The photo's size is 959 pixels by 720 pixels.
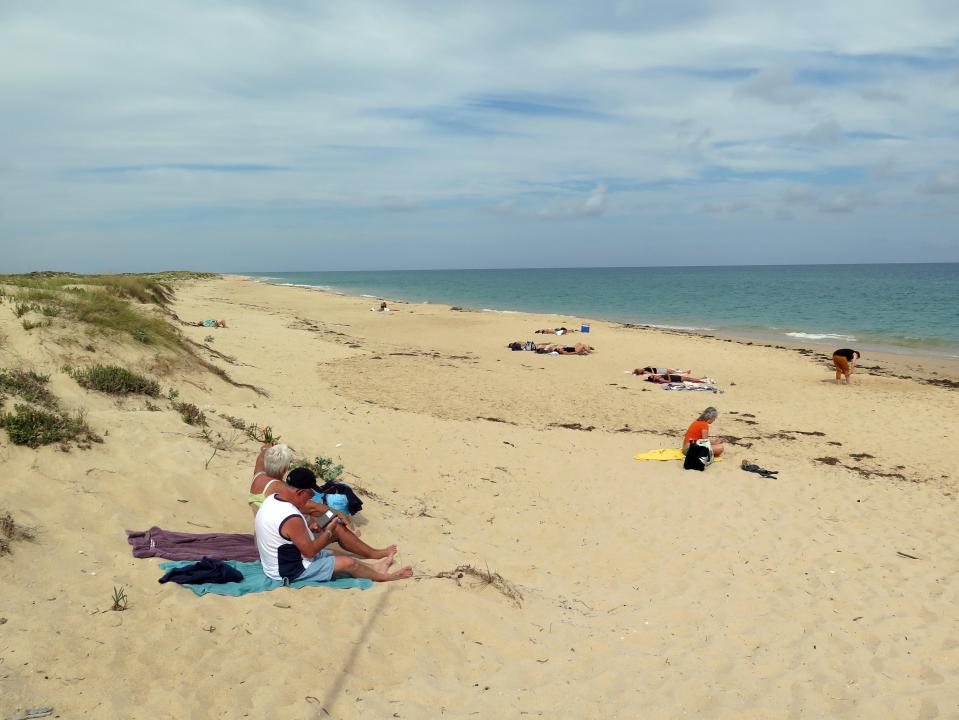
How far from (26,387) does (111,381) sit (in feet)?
4.38

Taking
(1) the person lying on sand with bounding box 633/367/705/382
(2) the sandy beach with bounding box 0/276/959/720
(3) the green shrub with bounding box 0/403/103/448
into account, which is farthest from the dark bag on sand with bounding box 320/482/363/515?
(1) the person lying on sand with bounding box 633/367/705/382

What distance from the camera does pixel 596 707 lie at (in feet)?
13.4

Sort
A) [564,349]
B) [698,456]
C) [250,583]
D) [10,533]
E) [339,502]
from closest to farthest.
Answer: [10,533], [250,583], [339,502], [698,456], [564,349]

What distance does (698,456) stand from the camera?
974cm

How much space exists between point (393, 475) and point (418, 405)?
5.09 meters

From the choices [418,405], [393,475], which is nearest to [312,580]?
[393,475]

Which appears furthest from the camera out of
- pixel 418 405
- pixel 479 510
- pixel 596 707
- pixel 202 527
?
pixel 418 405

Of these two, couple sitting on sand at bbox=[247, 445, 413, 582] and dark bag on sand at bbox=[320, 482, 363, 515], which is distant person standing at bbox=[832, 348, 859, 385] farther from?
couple sitting on sand at bbox=[247, 445, 413, 582]

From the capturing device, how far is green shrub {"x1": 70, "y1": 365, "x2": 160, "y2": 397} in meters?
8.04

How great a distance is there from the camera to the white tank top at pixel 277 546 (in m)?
4.90

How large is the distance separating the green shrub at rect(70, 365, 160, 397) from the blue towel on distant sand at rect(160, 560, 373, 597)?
4205 mm

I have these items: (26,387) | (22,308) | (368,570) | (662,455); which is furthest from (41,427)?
(662,455)

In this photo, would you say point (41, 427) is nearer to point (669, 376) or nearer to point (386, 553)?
point (386, 553)

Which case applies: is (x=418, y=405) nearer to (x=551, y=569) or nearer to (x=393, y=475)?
(x=393, y=475)
